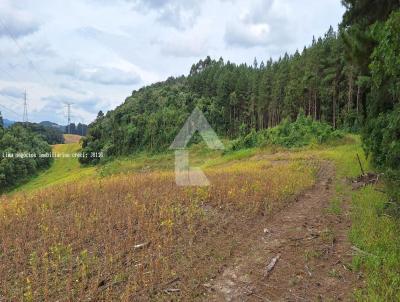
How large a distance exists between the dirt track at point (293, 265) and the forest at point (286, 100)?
99.9 inches

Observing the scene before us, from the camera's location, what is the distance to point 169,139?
60000mm

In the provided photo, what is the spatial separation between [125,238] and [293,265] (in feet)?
10.8

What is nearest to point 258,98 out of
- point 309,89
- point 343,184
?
point 309,89

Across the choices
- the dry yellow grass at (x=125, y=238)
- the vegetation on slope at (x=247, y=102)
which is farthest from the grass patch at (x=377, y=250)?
the vegetation on slope at (x=247, y=102)

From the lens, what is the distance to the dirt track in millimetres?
5371

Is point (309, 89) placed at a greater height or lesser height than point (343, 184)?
greater

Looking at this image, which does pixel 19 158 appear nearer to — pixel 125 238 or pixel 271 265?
pixel 125 238

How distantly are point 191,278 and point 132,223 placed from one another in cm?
303

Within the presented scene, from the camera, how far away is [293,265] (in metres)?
6.27

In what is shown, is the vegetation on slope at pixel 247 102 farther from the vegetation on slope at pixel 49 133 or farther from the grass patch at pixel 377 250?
the vegetation on slope at pixel 49 133

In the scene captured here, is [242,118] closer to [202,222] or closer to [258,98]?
[258,98]

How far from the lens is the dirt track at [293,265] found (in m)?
5.37

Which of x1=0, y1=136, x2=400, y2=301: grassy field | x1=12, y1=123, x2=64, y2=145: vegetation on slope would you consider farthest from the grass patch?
x1=12, y1=123, x2=64, y2=145: vegetation on slope

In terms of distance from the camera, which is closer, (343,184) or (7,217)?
(7,217)
